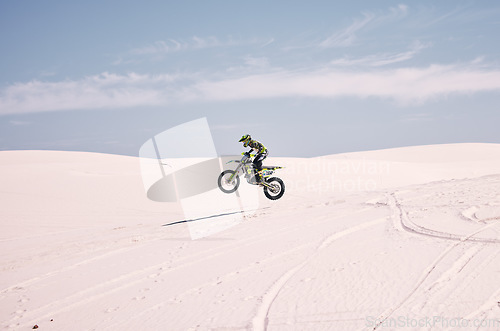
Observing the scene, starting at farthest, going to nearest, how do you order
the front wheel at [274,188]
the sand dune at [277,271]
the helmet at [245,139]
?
the front wheel at [274,188] < the helmet at [245,139] < the sand dune at [277,271]

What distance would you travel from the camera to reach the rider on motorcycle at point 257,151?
12.3m

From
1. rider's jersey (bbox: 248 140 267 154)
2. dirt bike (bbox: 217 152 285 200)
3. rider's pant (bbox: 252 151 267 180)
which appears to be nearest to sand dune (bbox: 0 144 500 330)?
dirt bike (bbox: 217 152 285 200)

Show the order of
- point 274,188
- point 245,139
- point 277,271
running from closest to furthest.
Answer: point 277,271 → point 245,139 → point 274,188

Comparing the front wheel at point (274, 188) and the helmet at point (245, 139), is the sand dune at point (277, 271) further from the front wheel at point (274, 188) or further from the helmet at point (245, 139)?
the helmet at point (245, 139)

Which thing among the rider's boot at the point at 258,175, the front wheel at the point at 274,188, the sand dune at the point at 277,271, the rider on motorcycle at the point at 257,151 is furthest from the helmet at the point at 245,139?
the sand dune at the point at 277,271

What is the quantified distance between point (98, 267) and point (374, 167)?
2513 centimetres

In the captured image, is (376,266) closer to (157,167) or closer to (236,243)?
(236,243)

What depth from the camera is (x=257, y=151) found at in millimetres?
12398

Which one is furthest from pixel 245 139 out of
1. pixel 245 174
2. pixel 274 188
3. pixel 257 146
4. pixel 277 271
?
pixel 277 271

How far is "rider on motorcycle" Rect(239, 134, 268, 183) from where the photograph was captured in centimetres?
1230

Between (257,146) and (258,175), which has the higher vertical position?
(257,146)

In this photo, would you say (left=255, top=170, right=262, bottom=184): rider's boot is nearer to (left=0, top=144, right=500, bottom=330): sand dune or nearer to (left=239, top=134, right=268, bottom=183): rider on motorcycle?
(left=239, top=134, right=268, bottom=183): rider on motorcycle

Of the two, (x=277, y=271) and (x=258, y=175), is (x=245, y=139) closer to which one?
(x=258, y=175)

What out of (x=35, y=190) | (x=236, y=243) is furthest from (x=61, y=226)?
(x=236, y=243)
